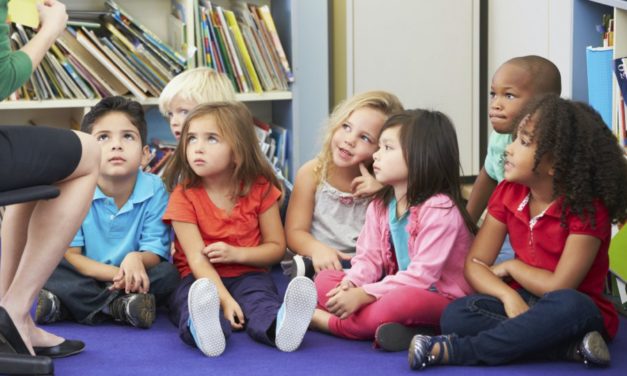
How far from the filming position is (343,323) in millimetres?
2229

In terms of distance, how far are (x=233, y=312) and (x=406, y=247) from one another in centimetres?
42

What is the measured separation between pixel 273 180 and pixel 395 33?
1.32 m

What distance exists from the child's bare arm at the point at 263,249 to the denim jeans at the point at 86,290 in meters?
0.13

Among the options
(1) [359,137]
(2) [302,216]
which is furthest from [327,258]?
(1) [359,137]

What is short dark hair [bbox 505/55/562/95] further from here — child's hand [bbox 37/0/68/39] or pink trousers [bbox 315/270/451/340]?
child's hand [bbox 37/0/68/39]

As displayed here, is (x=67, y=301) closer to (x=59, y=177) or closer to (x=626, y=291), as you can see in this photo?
(x=59, y=177)

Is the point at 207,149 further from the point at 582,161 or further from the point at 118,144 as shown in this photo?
the point at 582,161

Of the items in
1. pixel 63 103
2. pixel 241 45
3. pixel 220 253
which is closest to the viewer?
pixel 220 253

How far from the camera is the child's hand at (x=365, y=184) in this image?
2.53m

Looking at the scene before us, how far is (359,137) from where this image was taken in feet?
8.36

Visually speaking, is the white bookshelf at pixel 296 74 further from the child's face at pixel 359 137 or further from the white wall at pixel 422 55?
the child's face at pixel 359 137

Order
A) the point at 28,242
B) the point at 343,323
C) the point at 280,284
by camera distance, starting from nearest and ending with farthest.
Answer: the point at 28,242, the point at 343,323, the point at 280,284

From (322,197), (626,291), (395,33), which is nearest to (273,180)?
(322,197)

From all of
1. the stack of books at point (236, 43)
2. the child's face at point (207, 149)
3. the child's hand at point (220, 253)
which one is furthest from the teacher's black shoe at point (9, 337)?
the stack of books at point (236, 43)
